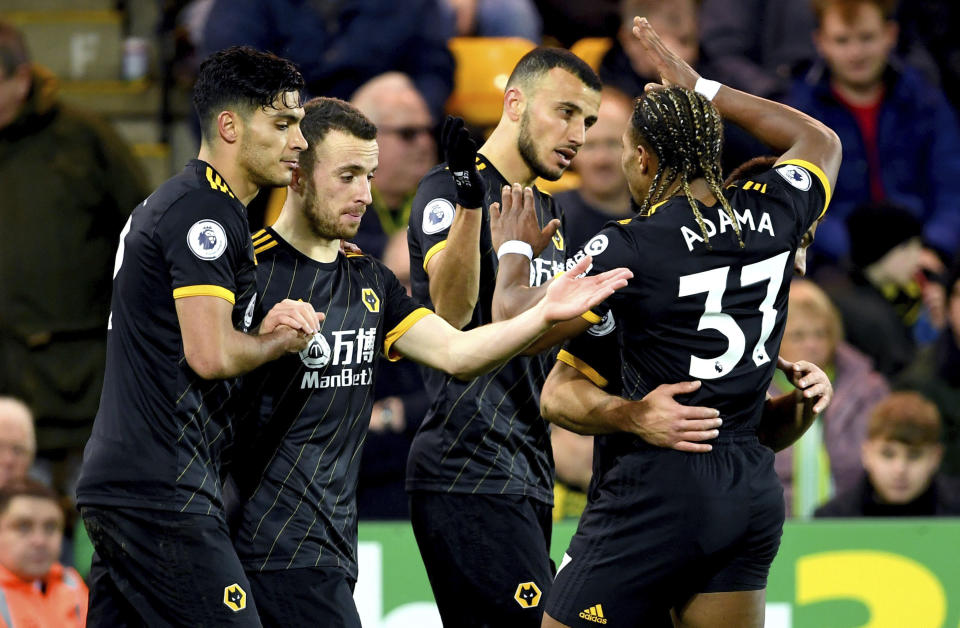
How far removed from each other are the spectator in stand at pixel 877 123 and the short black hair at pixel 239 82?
526 cm

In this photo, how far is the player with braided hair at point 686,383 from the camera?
15.3 ft

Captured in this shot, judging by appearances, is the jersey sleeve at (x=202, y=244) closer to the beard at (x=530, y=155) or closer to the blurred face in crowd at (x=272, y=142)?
the blurred face in crowd at (x=272, y=142)

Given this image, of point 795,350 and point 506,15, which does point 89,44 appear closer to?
point 506,15

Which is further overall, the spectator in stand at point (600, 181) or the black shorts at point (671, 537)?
the spectator in stand at point (600, 181)

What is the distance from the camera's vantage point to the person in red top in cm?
730

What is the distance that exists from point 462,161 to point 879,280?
15.9ft

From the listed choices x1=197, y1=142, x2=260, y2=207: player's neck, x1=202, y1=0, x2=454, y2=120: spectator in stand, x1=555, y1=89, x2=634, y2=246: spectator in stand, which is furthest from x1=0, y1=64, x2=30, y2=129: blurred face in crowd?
x1=197, y1=142, x2=260, y2=207: player's neck

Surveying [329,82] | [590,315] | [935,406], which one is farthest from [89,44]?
[590,315]

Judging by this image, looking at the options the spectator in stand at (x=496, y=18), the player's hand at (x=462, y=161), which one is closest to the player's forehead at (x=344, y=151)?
the player's hand at (x=462, y=161)

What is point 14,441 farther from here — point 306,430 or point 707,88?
point 707,88

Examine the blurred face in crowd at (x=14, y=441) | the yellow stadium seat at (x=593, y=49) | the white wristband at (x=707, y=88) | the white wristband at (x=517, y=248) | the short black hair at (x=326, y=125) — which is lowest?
the blurred face in crowd at (x=14, y=441)

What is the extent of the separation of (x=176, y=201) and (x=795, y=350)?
189 inches

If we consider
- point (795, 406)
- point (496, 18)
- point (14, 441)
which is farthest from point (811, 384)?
point (496, 18)

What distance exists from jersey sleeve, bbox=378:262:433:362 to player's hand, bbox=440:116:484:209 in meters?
0.37
